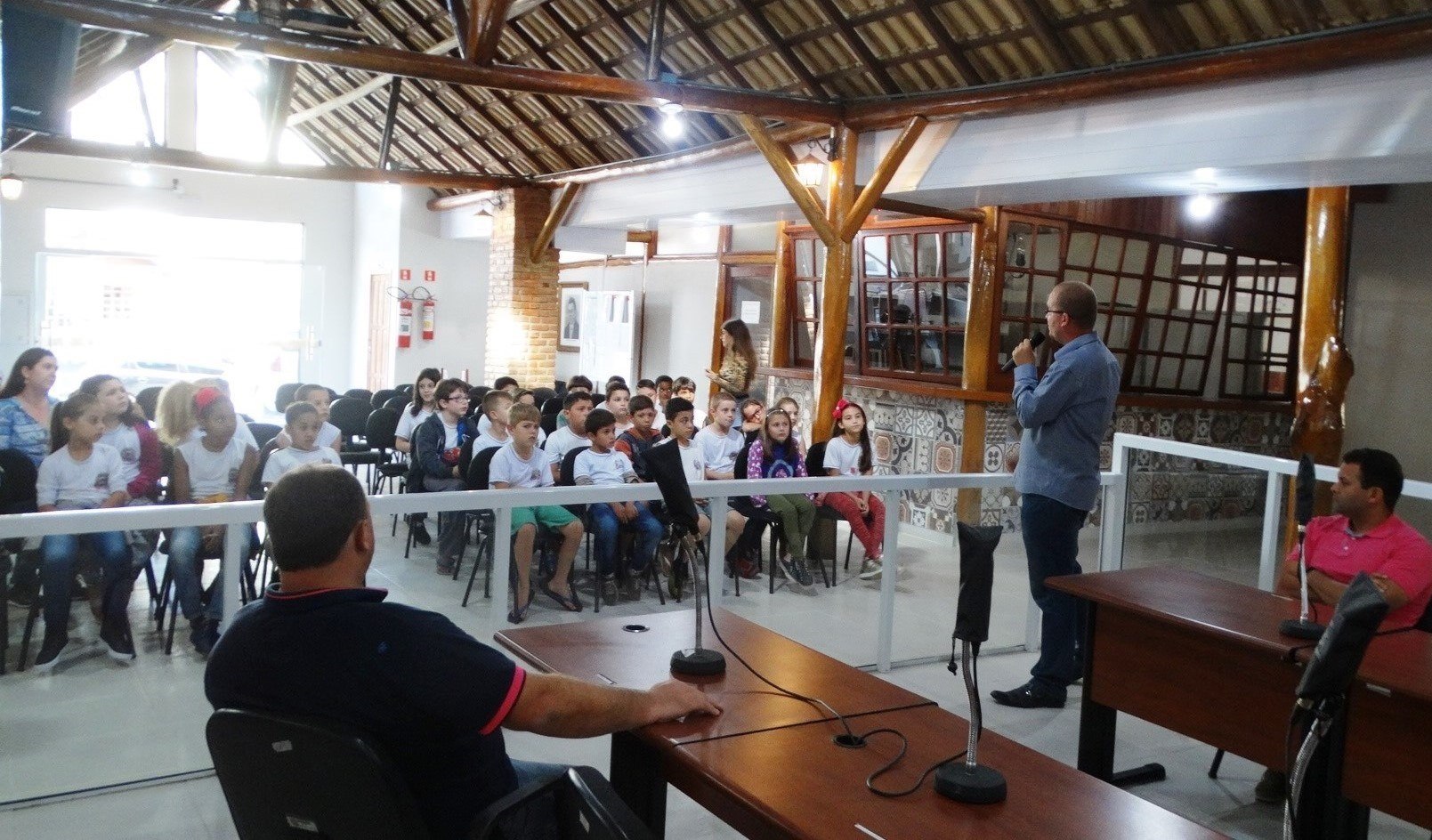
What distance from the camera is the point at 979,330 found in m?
8.53

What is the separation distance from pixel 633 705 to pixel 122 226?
49.7ft

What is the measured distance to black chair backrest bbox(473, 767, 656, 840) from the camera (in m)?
1.82

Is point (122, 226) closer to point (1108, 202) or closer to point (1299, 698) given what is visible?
point (1108, 202)

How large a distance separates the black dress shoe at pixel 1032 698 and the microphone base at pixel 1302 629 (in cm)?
153

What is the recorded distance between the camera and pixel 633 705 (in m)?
2.17

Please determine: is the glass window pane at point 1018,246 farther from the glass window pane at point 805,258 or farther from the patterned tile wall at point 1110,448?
the glass window pane at point 805,258

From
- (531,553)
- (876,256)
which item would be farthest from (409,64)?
(531,553)

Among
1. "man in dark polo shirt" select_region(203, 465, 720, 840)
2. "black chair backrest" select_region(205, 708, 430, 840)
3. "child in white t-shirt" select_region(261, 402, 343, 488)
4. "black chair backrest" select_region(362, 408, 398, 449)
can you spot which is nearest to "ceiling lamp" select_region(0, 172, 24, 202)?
"black chair backrest" select_region(362, 408, 398, 449)

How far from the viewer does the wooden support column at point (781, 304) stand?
10.6 metres

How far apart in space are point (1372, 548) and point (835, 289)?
4882 millimetres

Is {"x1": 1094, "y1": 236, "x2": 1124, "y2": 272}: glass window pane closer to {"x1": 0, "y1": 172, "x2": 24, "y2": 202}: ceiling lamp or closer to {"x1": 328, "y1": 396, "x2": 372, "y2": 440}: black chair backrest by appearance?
{"x1": 328, "y1": 396, "x2": 372, "y2": 440}: black chair backrest

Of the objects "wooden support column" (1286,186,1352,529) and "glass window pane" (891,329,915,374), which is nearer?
"wooden support column" (1286,186,1352,529)

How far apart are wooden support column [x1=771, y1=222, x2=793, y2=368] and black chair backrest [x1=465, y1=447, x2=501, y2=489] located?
5244mm

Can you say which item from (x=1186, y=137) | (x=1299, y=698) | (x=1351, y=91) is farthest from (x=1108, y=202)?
(x=1299, y=698)
